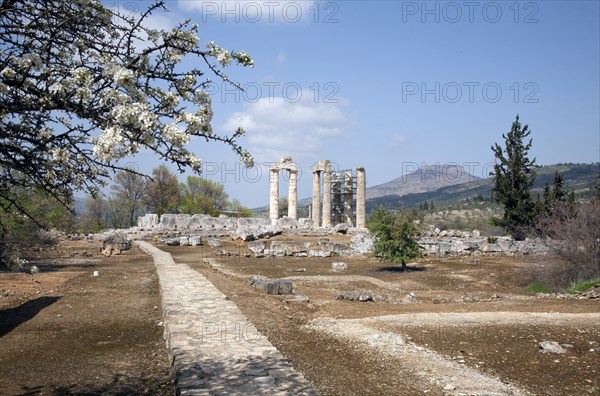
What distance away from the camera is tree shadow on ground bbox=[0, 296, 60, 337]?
9.94 meters

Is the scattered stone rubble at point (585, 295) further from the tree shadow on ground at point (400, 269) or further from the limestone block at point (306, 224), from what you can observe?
the limestone block at point (306, 224)

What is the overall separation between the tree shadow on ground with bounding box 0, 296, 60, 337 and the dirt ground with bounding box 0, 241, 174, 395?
20 millimetres

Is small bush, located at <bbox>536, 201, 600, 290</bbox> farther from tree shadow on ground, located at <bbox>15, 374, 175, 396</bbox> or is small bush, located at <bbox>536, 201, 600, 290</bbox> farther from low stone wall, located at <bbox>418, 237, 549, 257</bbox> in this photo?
tree shadow on ground, located at <bbox>15, 374, 175, 396</bbox>

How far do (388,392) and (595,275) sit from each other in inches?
549

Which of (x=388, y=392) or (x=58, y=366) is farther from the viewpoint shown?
(x=58, y=366)

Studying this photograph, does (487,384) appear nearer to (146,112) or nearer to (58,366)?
(146,112)

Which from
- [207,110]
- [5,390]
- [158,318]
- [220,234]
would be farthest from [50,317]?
[220,234]

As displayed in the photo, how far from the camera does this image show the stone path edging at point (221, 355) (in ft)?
17.4

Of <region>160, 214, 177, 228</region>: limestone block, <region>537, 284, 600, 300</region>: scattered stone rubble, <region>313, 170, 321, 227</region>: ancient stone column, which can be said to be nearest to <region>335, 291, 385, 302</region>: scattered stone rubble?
<region>537, 284, 600, 300</region>: scattered stone rubble

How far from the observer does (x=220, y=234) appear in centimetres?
4291

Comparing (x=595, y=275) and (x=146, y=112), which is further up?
(x=146, y=112)

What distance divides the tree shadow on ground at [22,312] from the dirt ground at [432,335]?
4.68 meters

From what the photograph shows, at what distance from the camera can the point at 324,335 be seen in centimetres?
909

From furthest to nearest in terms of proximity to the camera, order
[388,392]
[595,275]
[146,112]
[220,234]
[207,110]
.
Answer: [220,234]
[595,275]
[388,392]
[207,110]
[146,112]
